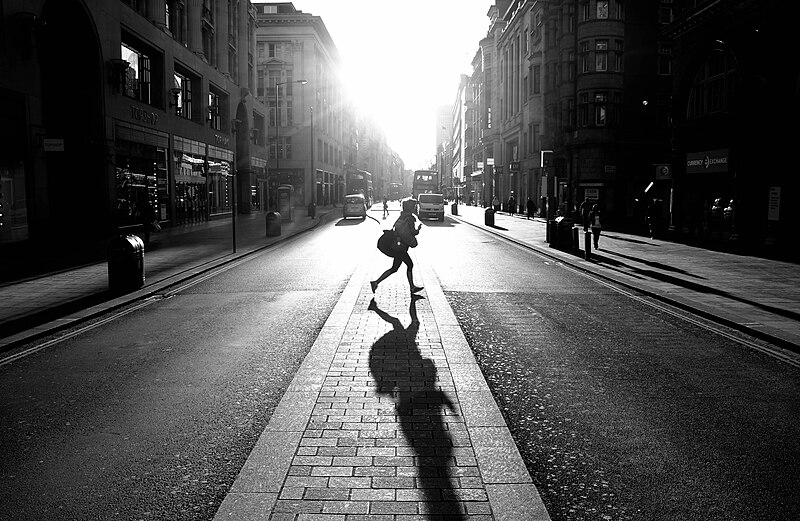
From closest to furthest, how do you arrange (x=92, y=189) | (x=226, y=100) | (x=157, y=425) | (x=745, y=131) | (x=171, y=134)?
1. (x=157, y=425)
2. (x=745, y=131)
3. (x=92, y=189)
4. (x=171, y=134)
5. (x=226, y=100)

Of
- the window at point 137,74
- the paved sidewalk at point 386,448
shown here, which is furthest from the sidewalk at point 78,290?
the window at point 137,74

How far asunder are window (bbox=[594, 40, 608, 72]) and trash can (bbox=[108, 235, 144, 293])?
3595 centimetres

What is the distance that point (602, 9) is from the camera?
41312 millimetres

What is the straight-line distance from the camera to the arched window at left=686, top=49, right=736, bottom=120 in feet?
77.2

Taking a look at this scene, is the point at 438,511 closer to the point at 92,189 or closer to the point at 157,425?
the point at 157,425

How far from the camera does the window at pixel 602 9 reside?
41.2 m

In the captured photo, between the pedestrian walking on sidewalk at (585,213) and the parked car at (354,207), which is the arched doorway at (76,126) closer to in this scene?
the pedestrian walking on sidewalk at (585,213)

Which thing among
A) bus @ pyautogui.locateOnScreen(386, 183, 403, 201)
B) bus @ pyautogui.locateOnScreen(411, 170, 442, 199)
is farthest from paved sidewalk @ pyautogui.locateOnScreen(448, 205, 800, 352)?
bus @ pyautogui.locateOnScreen(386, 183, 403, 201)

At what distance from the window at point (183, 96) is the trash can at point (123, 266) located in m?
23.9

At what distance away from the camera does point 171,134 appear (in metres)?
33.3

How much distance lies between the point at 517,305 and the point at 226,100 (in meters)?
38.6

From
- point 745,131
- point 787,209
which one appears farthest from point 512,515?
point 745,131

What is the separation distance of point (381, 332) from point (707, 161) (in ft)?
68.1

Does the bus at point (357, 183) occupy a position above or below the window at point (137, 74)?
below
